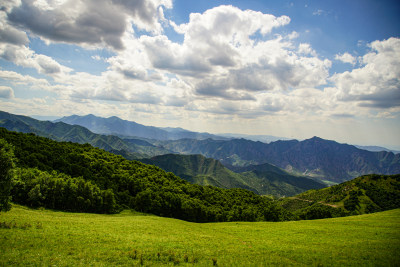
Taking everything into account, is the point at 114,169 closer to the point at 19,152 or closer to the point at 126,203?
the point at 126,203

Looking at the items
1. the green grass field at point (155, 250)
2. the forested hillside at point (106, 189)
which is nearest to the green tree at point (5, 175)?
the green grass field at point (155, 250)

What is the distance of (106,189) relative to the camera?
9662 cm

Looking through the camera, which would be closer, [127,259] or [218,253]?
[127,259]

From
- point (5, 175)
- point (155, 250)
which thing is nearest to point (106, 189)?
point (5, 175)

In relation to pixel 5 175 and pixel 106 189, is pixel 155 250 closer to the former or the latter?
pixel 5 175

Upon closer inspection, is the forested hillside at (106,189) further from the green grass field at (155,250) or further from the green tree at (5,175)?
the green grass field at (155,250)

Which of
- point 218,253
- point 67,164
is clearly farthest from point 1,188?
Answer: point 67,164

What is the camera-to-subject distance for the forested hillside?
64.5m

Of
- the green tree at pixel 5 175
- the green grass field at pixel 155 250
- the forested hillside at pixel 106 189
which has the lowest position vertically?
the forested hillside at pixel 106 189

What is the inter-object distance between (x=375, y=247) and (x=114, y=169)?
12482 cm

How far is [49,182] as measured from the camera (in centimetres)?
6550

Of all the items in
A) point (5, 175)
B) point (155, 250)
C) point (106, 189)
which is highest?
point (5, 175)

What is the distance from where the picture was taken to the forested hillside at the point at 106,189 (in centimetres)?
6450

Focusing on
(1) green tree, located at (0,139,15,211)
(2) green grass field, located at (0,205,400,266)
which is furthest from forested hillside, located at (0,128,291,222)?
(2) green grass field, located at (0,205,400,266)
